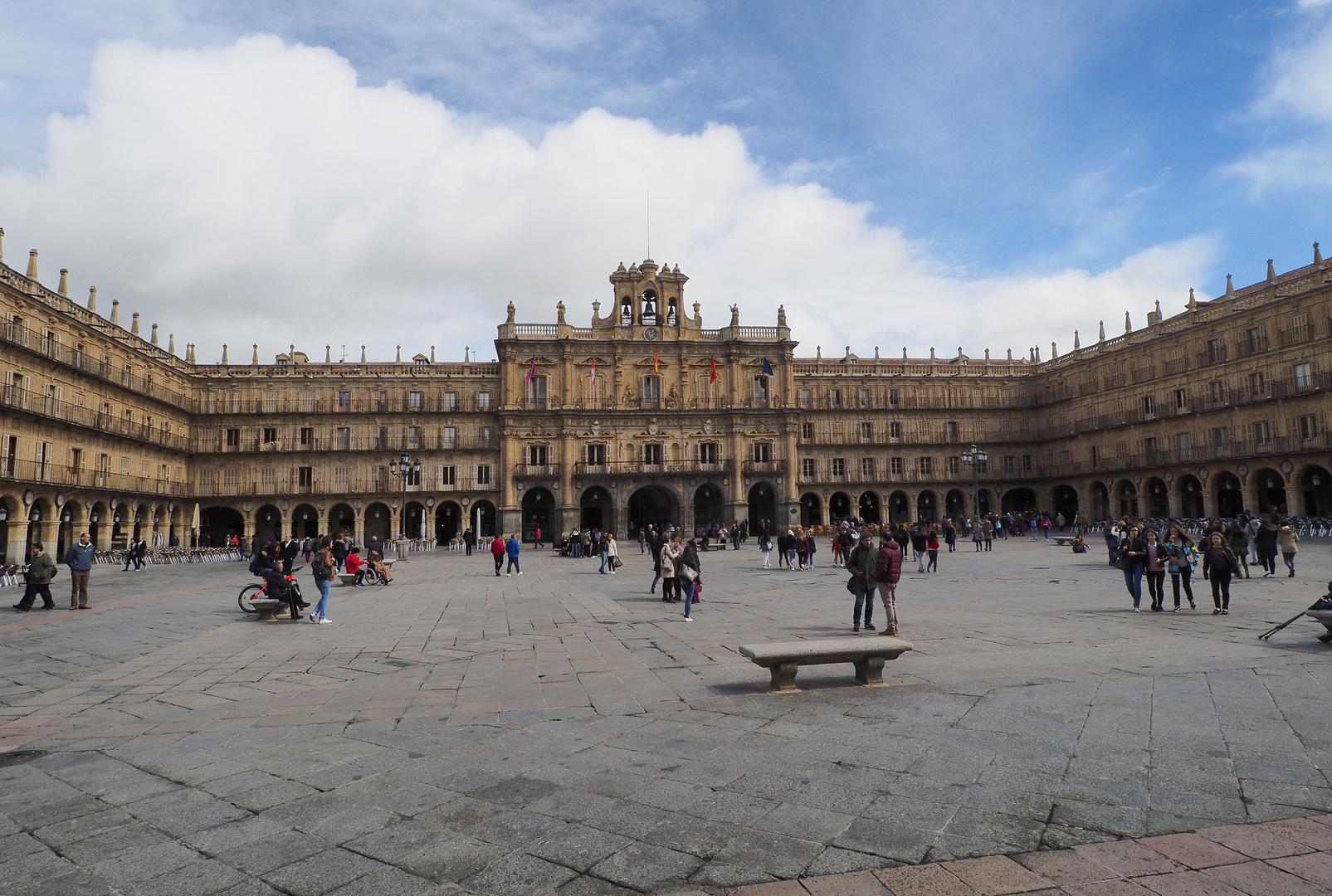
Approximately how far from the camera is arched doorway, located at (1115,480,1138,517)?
149 feet

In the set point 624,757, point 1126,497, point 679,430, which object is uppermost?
point 679,430

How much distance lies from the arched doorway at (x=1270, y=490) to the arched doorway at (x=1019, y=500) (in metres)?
15.4

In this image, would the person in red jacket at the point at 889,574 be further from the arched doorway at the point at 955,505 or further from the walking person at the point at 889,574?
the arched doorway at the point at 955,505

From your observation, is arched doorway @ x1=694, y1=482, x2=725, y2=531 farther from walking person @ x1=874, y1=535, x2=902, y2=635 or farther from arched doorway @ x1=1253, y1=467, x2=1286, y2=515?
walking person @ x1=874, y1=535, x2=902, y2=635

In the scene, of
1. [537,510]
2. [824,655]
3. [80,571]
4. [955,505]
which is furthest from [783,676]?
[955,505]

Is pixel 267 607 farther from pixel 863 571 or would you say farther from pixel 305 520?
pixel 305 520

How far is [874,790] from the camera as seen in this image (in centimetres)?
445

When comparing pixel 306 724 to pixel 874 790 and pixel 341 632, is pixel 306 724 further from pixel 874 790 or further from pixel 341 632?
pixel 341 632

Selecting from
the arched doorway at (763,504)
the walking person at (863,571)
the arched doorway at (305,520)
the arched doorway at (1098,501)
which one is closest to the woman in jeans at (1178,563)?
the walking person at (863,571)

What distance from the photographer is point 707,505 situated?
5019cm

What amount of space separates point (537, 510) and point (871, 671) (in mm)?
43392

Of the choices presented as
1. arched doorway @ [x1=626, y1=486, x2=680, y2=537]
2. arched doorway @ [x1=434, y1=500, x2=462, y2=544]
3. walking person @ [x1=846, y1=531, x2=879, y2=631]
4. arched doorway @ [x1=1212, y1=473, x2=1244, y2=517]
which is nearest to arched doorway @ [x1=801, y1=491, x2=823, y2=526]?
arched doorway @ [x1=626, y1=486, x2=680, y2=537]

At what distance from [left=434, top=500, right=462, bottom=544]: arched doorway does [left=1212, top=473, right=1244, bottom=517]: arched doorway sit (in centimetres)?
4225

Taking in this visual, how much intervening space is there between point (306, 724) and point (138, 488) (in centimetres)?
3981
